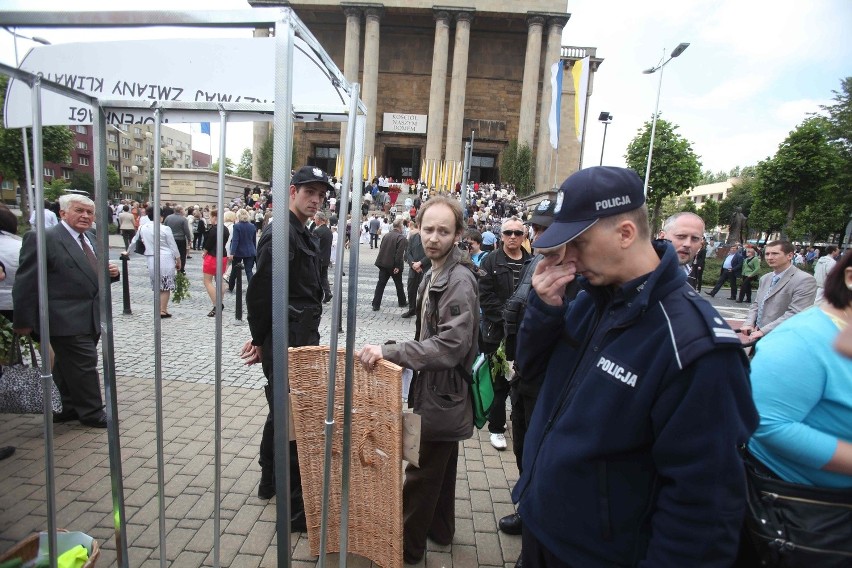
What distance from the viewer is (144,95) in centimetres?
188

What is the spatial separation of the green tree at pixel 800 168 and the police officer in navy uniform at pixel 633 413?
93.5 ft

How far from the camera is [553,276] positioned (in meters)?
1.66

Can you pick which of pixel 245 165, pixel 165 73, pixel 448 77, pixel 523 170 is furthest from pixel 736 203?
pixel 165 73

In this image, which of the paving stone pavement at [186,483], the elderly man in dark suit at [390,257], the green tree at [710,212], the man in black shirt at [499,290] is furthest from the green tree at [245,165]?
the man in black shirt at [499,290]

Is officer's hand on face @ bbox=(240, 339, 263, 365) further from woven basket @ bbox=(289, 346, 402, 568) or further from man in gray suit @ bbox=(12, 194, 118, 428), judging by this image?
man in gray suit @ bbox=(12, 194, 118, 428)

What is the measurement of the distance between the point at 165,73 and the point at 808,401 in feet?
8.44

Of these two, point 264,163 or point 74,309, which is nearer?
point 74,309

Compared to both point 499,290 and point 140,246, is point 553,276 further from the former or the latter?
point 140,246

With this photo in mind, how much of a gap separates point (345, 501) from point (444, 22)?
42.7 meters

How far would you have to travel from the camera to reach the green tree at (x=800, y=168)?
24.3 meters

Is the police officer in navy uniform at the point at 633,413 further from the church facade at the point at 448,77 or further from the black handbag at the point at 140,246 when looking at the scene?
the church facade at the point at 448,77

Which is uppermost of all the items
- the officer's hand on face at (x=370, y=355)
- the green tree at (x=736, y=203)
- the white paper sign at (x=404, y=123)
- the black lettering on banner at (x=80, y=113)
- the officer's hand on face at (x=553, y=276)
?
the white paper sign at (x=404, y=123)

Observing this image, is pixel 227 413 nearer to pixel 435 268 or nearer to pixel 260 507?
pixel 260 507

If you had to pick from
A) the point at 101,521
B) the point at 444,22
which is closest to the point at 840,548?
the point at 101,521
